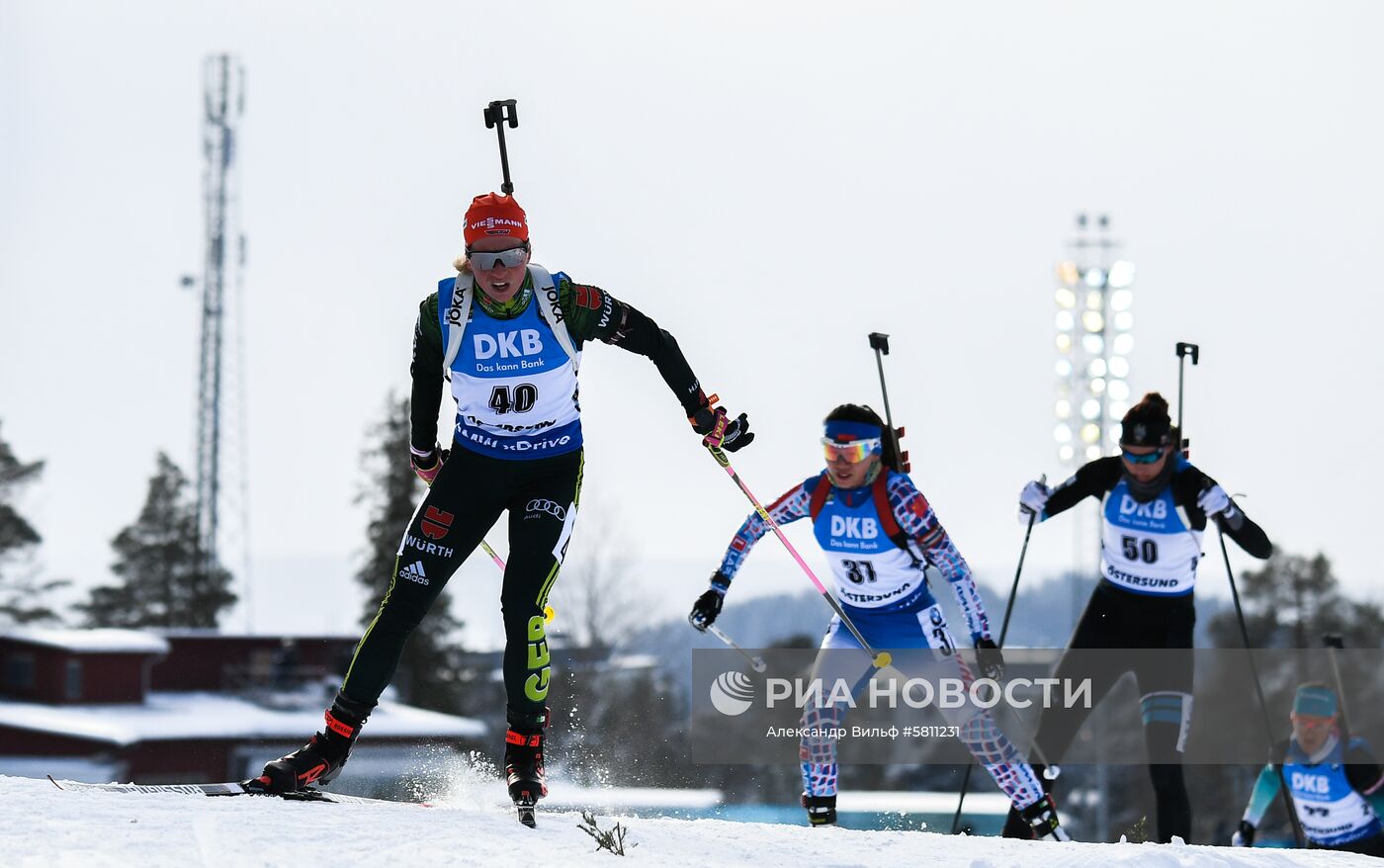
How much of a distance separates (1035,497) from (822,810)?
7.27ft

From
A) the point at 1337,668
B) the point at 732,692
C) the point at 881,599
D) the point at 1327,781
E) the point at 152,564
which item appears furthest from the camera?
the point at 152,564

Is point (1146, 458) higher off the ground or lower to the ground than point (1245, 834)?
higher

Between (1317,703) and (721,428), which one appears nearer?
(721,428)

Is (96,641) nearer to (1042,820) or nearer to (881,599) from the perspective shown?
(881,599)

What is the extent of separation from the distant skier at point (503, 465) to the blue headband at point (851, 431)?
174cm

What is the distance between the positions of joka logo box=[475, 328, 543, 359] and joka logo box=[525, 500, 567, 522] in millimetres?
585

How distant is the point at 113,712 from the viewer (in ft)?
94.9

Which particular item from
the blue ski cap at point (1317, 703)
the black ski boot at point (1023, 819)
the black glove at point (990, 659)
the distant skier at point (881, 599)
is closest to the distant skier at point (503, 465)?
the distant skier at point (881, 599)

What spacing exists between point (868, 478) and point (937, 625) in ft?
2.58

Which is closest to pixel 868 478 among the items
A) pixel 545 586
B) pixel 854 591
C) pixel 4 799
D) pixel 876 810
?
pixel 854 591

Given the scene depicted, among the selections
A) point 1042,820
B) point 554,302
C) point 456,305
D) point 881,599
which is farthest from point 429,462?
point 1042,820

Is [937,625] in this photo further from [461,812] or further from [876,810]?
[876,810]

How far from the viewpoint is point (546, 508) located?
21.7ft

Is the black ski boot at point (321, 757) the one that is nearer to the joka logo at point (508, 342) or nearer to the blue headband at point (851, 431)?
the joka logo at point (508, 342)
